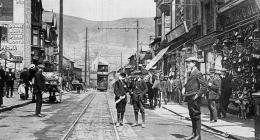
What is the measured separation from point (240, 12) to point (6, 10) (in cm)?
3287

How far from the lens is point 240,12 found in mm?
17781

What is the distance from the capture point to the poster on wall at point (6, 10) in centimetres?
4478

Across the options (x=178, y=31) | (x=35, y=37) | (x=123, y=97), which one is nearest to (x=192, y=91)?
(x=123, y=97)

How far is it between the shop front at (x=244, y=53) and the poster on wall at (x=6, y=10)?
31.5 meters

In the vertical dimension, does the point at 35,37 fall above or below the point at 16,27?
above

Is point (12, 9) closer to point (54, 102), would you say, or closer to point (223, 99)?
point (54, 102)

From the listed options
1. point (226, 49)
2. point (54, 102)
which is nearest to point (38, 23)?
point (54, 102)

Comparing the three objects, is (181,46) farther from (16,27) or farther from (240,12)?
(16,27)

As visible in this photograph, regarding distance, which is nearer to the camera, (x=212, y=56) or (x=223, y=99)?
(x=223, y=99)

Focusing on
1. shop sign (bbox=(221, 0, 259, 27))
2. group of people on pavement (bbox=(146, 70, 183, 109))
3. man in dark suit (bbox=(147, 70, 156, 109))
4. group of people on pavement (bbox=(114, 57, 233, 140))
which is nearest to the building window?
group of people on pavement (bbox=(146, 70, 183, 109))

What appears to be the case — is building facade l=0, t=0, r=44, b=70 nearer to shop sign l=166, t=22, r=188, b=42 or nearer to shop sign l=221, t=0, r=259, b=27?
shop sign l=166, t=22, r=188, b=42

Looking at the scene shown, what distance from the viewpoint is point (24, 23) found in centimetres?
4512

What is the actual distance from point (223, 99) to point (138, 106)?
412 centimetres

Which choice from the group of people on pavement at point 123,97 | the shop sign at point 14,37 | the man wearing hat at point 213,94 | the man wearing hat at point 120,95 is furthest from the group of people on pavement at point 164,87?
the shop sign at point 14,37
